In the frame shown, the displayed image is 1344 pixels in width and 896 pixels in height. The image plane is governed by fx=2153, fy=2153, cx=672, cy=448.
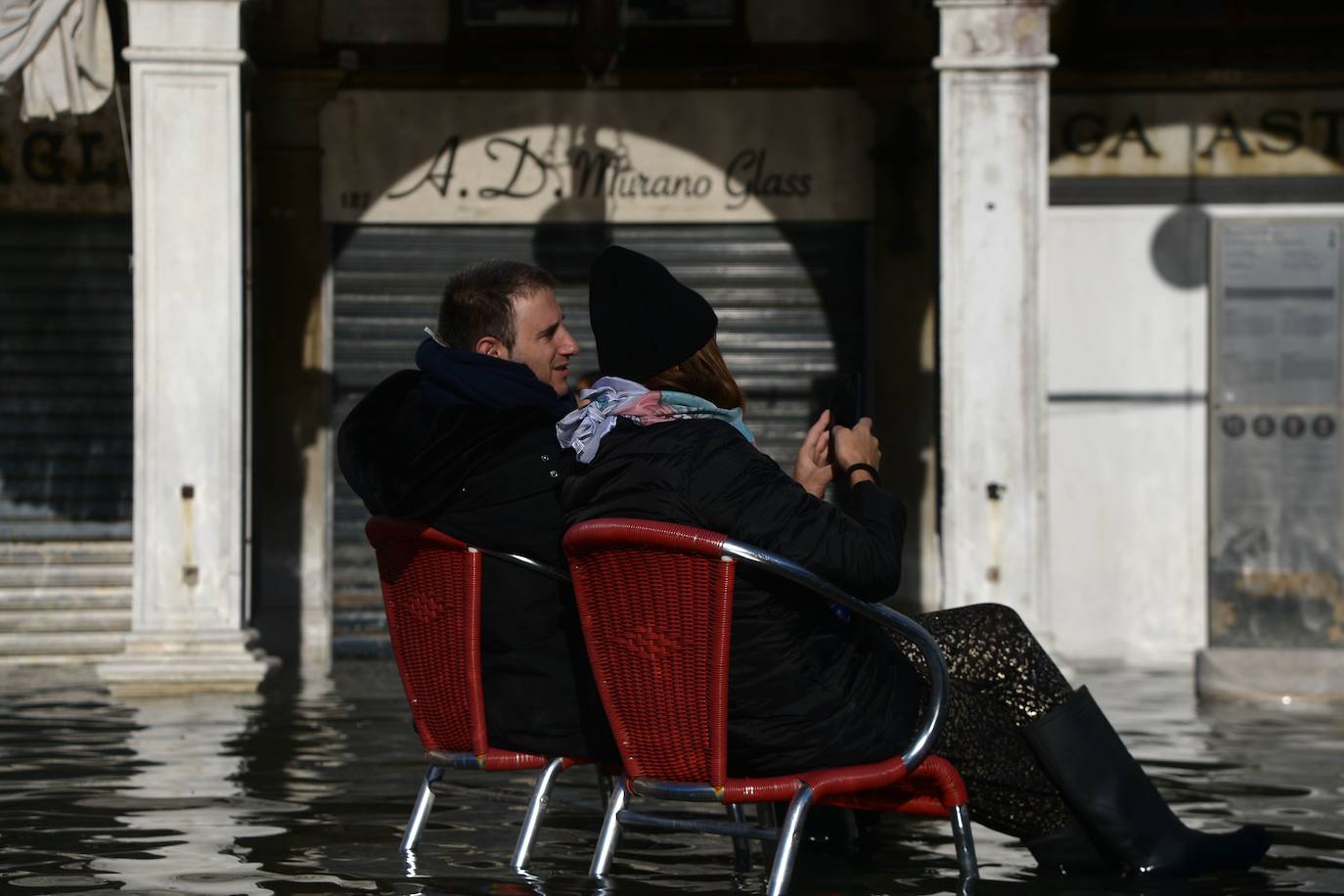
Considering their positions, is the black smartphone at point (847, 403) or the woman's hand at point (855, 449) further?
the black smartphone at point (847, 403)

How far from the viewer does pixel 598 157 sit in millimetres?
12844

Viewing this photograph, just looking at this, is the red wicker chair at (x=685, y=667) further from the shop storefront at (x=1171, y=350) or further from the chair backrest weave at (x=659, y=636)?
the shop storefront at (x=1171, y=350)

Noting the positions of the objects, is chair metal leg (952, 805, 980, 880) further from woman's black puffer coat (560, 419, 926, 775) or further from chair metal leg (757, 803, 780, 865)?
chair metal leg (757, 803, 780, 865)

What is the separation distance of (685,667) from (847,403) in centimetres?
70

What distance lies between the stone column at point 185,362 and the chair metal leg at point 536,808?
513 cm

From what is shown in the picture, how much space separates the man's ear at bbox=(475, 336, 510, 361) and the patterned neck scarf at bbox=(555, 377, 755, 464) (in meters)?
0.64

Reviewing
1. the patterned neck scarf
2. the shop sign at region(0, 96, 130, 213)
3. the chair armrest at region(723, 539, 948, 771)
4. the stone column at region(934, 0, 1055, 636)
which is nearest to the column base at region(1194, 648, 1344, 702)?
the stone column at region(934, 0, 1055, 636)

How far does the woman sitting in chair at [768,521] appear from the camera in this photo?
3998 millimetres

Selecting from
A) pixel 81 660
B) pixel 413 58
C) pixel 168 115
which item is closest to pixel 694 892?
pixel 168 115

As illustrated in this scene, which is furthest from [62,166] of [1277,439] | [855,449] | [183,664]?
[855,449]

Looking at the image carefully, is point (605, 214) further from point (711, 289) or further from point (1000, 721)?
point (1000, 721)

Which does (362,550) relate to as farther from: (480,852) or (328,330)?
(480,852)

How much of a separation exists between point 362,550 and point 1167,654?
4.73 metres

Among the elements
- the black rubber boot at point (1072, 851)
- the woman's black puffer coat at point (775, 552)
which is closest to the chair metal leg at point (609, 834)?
the woman's black puffer coat at point (775, 552)
